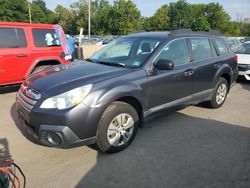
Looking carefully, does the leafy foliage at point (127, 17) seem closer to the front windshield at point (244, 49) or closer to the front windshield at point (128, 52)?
the front windshield at point (244, 49)

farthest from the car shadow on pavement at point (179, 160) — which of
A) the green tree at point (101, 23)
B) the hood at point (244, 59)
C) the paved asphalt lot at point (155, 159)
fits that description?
the green tree at point (101, 23)

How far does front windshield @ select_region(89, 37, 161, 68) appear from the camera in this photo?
4.56m

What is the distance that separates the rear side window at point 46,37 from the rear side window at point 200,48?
3925mm

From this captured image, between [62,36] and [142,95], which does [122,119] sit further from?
[62,36]

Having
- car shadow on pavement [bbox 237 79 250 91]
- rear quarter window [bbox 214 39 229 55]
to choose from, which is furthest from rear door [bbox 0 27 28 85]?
car shadow on pavement [bbox 237 79 250 91]

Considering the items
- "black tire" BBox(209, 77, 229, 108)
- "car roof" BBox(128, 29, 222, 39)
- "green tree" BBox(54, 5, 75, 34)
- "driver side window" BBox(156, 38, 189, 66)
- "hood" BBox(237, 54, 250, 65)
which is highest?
"green tree" BBox(54, 5, 75, 34)

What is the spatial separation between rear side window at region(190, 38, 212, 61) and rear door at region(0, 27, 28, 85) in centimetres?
408

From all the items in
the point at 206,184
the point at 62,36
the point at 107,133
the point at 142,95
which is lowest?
the point at 206,184

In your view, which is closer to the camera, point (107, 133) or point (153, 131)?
point (107, 133)

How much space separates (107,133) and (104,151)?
10.8 inches

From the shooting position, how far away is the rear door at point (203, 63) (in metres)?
5.29

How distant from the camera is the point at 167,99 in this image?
4738 mm

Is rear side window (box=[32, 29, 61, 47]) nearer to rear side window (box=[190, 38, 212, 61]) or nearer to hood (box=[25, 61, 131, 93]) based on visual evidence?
hood (box=[25, 61, 131, 93])

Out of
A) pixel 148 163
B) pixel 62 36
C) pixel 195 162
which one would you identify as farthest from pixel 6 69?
pixel 195 162
